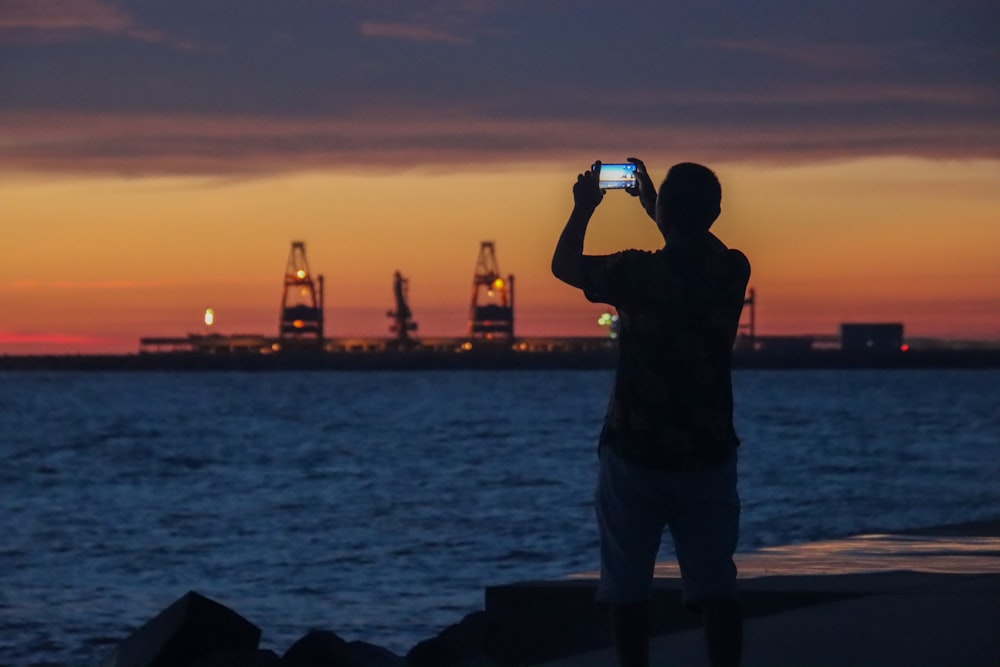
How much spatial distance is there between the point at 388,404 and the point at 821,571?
6070 centimetres

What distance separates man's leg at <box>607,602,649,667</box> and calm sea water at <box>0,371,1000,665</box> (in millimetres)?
5047

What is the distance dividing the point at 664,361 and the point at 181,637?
6.32 ft

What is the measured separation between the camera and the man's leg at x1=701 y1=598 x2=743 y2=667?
132 inches

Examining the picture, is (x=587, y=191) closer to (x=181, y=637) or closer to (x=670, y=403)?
(x=670, y=403)

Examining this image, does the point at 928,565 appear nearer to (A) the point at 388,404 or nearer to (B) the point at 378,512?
(B) the point at 378,512

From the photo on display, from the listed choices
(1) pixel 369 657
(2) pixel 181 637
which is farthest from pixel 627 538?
(2) pixel 181 637

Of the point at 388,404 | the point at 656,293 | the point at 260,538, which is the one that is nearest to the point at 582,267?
the point at 656,293

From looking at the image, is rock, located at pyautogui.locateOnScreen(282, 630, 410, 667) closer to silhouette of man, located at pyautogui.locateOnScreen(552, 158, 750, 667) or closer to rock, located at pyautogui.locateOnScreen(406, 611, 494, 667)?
rock, located at pyautogui.locateOnScreen(406, 611, 494, 667)


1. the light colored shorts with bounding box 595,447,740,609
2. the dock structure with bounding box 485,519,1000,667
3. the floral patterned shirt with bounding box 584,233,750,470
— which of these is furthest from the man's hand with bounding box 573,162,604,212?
the dock structure with bounding box 485,519,1000,667

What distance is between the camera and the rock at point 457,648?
5.04m

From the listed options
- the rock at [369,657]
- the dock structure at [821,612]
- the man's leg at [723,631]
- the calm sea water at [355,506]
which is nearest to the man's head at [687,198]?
the man's leg at [723,631]

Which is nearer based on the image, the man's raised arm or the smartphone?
the man's raised arm

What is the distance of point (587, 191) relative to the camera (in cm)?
329

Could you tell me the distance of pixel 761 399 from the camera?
69.6 meters
